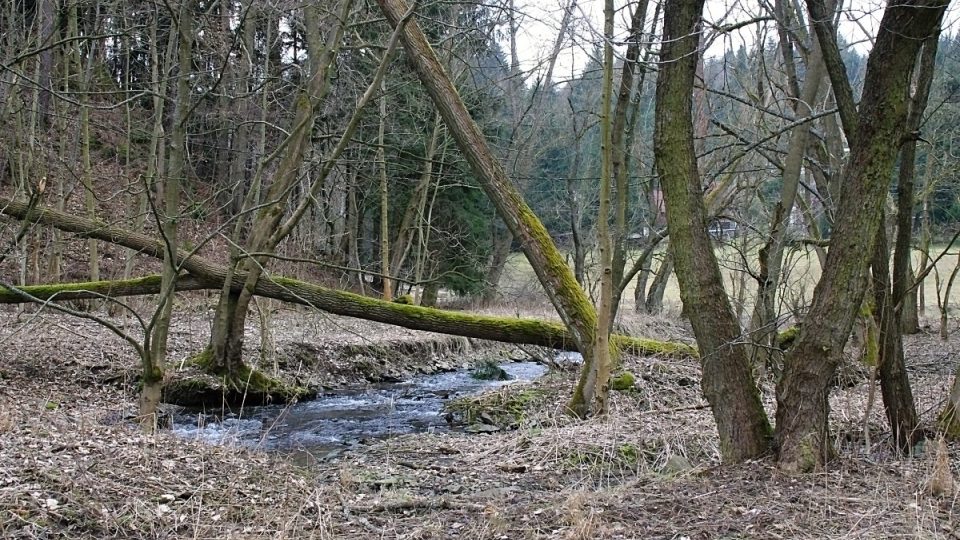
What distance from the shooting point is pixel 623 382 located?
28.4ft

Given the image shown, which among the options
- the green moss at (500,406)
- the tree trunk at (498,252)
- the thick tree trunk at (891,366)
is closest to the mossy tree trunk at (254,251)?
the green moss at (500,406)

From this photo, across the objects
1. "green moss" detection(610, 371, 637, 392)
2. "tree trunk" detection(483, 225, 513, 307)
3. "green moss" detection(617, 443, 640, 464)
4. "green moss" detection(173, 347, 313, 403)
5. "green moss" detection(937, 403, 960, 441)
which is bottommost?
"green moss" detection(173, 347, 313, 403)

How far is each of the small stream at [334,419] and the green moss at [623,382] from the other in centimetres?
215

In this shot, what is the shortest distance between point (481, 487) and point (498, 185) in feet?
11.9

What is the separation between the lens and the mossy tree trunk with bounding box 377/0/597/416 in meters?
7.94

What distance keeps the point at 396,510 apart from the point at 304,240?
9372 mm

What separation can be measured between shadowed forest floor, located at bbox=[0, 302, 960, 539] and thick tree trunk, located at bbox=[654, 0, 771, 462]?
284 millimetres

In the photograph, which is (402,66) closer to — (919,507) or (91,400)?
(91,400)

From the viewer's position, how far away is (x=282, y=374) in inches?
444

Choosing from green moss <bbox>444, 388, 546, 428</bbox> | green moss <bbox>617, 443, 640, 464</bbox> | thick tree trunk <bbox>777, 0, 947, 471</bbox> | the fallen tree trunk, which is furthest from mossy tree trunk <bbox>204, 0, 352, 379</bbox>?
thick tree trunk <bbox>777, 0, 947, 471</bbox>

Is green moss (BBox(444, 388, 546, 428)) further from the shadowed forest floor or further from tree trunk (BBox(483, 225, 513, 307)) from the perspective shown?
tree trunk (BBox(483, 225, 513, 307))

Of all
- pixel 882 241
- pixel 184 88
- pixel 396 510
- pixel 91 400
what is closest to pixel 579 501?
pixel 396 510

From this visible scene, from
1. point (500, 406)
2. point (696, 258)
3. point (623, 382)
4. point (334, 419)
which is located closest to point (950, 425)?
point (696, 258)

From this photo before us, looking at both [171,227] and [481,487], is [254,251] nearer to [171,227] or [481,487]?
[171,227]
